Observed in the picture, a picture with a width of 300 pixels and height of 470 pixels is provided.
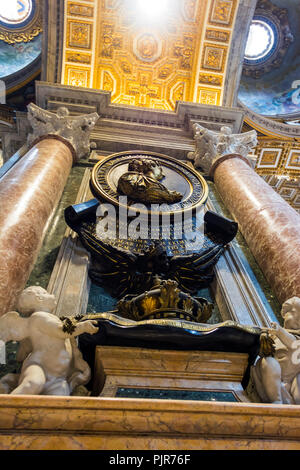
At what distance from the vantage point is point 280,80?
1450 cm

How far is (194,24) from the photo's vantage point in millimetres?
9273

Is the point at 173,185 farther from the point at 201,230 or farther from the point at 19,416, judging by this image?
the point at 19,416

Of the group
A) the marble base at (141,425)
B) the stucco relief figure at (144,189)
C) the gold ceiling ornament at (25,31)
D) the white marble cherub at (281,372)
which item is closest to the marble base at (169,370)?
the white marble cherub at (281,372)

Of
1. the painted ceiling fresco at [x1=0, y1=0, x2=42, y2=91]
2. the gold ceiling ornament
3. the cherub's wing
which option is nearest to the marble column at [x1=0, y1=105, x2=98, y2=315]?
the cherub's wing

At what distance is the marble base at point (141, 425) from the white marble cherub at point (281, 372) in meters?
0.54

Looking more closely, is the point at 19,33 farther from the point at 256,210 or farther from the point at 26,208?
the point at 256,210

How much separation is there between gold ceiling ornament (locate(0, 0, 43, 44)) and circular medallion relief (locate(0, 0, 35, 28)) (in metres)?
0.14

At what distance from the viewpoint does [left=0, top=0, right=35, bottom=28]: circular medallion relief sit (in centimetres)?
1251

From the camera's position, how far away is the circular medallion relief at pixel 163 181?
17.4ft

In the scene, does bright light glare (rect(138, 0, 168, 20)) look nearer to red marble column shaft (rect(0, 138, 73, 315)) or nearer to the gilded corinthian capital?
the gilded corinthian capital

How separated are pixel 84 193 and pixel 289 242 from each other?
324cm

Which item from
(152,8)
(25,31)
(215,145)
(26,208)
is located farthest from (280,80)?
(26,208)

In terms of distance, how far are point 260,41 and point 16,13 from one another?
9.54 metres

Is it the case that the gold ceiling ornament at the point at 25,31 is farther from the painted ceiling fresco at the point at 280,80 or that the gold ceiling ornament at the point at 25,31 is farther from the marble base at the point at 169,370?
the marble base at the point at 169,370
